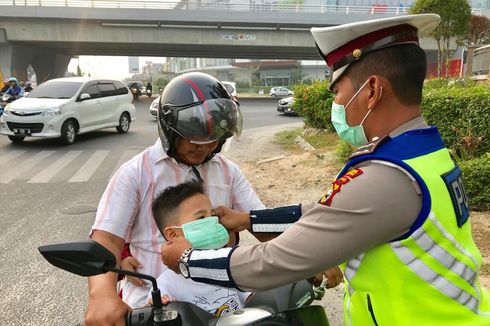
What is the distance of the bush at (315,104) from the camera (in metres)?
12.3

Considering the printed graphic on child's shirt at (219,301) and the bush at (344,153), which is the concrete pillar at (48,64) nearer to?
the bush at (344,153)

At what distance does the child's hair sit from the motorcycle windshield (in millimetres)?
603

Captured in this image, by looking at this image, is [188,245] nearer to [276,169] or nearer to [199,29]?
[276,169]

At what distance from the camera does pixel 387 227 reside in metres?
1.18

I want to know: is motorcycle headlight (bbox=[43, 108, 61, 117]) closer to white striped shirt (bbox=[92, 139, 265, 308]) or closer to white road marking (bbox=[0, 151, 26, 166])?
white road marking (bbox=[0, 151, 26, 166])

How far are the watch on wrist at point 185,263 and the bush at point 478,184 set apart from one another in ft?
16.6

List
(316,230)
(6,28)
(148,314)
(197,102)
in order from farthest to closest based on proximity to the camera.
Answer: (6,28), (197,102), (148,314), (316,230)

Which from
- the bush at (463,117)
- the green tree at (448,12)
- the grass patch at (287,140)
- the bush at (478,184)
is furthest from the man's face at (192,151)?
the green tree at (448,12)

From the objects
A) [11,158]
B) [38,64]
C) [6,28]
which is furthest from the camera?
[38,64]

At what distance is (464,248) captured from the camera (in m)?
1.28

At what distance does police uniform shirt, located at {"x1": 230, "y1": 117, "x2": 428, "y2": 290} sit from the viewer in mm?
1176

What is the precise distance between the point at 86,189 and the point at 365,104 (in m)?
6.88

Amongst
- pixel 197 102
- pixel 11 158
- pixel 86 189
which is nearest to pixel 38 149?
pixel 11 158

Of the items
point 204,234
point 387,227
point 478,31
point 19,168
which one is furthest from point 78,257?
point 478,31
